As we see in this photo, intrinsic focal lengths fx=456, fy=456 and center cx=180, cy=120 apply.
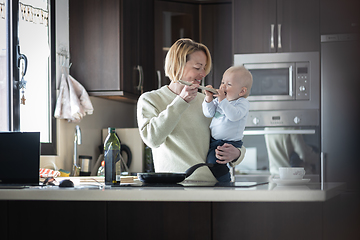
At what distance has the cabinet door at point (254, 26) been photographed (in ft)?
10.9

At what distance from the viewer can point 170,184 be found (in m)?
1.52

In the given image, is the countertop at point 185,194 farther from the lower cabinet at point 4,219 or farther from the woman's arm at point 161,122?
the woman's arm at point 161,122

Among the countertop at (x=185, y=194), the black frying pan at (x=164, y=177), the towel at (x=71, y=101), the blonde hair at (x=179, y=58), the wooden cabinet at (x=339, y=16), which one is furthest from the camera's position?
the wooden cabinet at (x=339, y=16)

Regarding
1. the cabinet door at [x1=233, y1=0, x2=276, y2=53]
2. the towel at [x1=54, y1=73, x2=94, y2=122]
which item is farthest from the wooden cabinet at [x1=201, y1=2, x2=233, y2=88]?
the towel at [x1=54, y1=73, x2=94, y2=122]

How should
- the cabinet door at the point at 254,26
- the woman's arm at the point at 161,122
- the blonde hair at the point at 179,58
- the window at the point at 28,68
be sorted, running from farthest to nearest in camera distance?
1. the cabinet door at the point at 254,26
2. the window at the point at 28,68
3. the blonde hair at the point at 179,58
4. the woman's arm at the point at 161,122

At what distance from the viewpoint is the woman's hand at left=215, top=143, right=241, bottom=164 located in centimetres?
177

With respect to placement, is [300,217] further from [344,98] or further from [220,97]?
[344,98]

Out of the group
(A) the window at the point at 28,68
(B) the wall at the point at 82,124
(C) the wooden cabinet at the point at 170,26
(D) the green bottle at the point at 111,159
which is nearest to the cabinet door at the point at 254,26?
(C) the wooden cabinet at the point at 170,26

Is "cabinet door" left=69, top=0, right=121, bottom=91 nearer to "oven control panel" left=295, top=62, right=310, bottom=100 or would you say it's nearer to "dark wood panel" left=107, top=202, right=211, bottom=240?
"oven control panel" left=295, top=62, right=310, bottom=100

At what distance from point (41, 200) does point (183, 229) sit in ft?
1.48

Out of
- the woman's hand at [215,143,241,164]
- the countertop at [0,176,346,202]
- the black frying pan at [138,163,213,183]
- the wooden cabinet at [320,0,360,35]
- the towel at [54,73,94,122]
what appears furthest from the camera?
the wooden cabinet at [320,0,360,35]

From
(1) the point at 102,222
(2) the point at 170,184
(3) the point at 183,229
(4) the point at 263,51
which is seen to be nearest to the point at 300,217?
(3) the point at 183,229

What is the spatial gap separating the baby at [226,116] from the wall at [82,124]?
4.02ft

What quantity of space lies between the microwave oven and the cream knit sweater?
1420 millimetres
